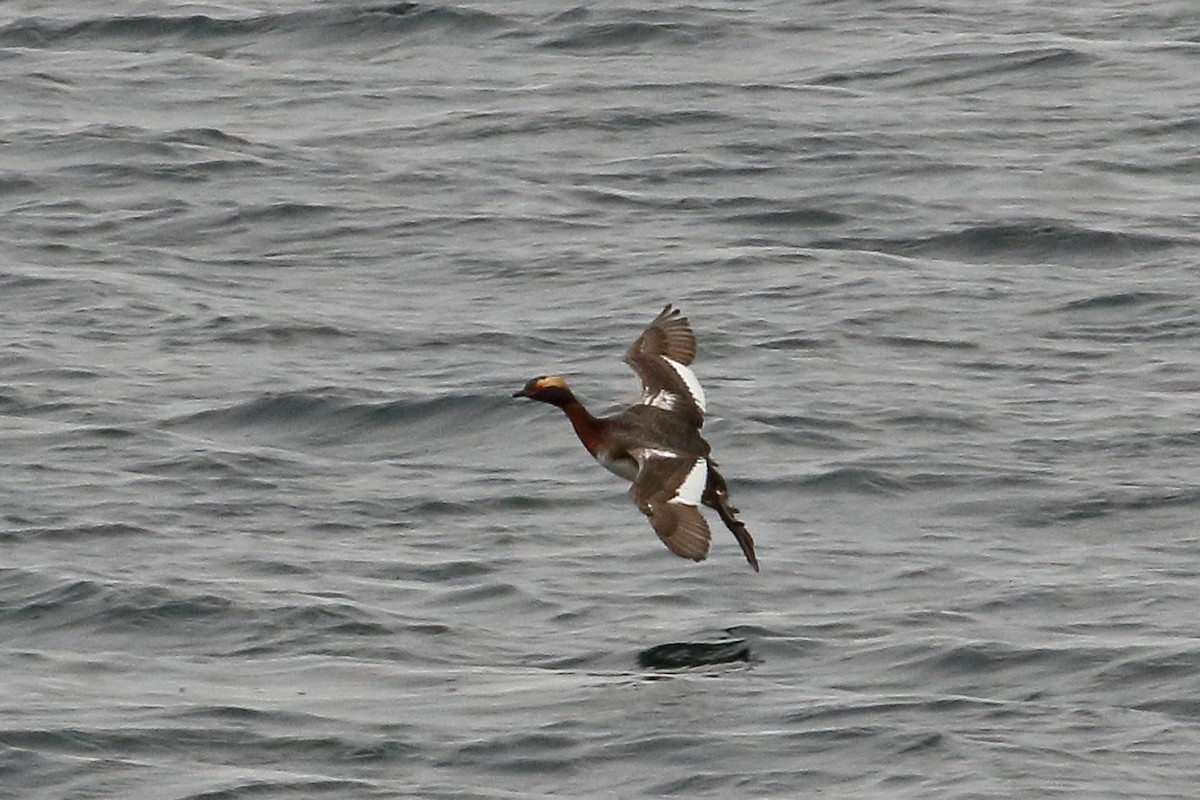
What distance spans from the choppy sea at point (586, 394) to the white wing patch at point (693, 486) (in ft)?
2.58

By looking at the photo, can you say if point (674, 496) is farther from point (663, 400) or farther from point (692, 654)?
point (663, 400)

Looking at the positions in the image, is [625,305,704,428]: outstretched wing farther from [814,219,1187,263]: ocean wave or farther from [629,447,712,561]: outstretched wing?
[814,219,1187,263]: ocean wave

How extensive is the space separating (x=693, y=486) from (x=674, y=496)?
24 cm

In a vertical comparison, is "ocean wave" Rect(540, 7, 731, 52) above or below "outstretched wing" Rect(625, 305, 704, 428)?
above

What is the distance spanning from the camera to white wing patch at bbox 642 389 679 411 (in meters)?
15.3

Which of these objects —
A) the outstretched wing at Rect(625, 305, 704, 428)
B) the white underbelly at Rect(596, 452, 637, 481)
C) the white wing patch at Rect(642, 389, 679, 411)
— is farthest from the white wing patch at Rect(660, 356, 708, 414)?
the white underbelly at Rect(596, 452, 637, 481)

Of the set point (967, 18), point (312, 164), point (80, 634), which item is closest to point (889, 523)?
point (80, 634)

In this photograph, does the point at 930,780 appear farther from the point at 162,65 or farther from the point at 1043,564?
the point at 162,65

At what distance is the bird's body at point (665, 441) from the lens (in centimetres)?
1353

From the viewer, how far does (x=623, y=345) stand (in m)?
19.5

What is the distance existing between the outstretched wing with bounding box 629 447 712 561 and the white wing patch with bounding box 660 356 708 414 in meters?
0.88

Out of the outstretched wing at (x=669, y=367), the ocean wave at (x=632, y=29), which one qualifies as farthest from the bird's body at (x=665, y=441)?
the ocean wave at (x=632, y=29)

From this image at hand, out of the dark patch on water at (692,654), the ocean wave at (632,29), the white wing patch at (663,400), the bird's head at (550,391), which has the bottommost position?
the dark patch on water at (692,654)

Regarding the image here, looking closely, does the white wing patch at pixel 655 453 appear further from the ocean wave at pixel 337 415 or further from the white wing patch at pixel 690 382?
the ocean wave at pixel 337 415
